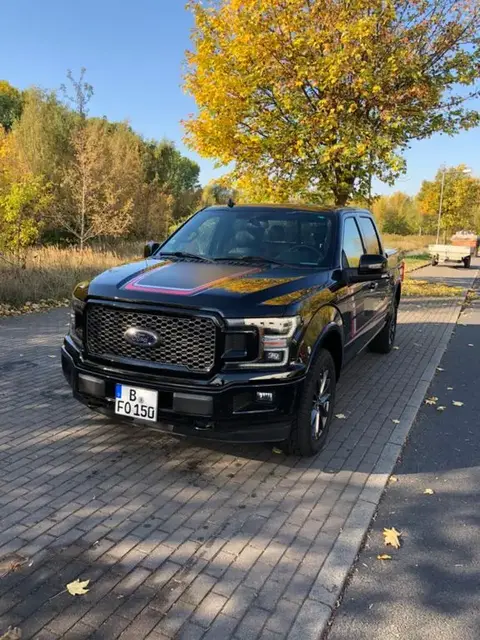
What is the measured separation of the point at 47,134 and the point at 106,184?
6774mm

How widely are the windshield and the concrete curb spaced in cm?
166

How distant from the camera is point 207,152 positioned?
39.2 ft

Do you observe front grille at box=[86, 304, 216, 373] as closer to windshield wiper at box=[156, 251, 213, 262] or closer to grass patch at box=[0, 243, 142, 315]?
windshield wiper at box=[156, 251, 213, 262]

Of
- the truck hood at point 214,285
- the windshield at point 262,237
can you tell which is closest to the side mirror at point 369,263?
the windshield at point 262,237

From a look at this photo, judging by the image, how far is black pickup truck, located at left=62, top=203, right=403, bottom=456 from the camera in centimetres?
340

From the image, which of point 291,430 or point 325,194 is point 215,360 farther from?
point 325,194

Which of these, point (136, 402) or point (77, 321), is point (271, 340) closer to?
point (136, 402)

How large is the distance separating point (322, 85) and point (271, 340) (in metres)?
8.68

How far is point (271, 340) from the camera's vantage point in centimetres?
344

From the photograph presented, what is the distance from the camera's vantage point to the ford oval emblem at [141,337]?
139 inches

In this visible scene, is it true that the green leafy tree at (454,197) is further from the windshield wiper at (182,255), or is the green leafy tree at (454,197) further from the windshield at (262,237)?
the windshield wiper at (182,255)

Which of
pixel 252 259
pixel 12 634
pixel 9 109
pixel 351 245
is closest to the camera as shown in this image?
pixel 12 634

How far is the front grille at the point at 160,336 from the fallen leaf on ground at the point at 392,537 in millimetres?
1476

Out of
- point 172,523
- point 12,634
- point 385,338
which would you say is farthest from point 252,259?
point 385,338
